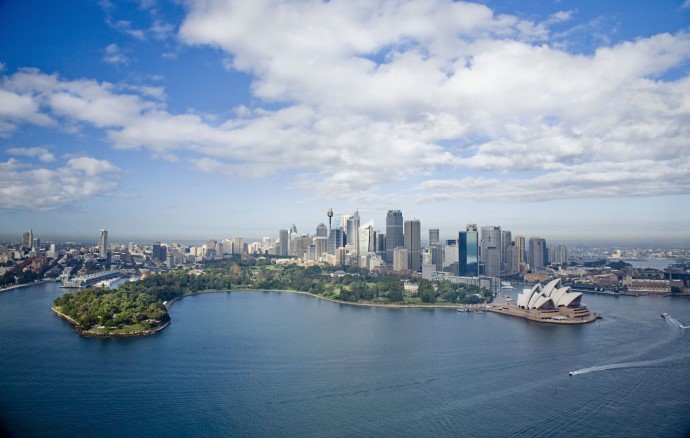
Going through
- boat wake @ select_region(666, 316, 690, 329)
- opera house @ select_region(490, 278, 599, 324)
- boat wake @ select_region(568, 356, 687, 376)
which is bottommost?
boat wake @ select_region(568, 356, 687, 376)

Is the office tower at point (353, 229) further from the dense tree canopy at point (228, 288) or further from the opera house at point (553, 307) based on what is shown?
the opera house at point (553, 307)

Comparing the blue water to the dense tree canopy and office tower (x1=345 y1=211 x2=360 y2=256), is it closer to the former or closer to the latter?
the dense tree canopy

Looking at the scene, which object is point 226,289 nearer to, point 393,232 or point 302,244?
point 393,232

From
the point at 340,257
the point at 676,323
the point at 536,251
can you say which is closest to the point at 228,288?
the point at 340,257

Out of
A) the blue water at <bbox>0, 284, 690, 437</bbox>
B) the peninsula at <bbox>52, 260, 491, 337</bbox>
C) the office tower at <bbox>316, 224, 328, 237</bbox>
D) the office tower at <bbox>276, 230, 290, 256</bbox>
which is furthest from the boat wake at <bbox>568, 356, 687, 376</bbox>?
the office tower at <bbox>276, 230, 290, 256</bbox>

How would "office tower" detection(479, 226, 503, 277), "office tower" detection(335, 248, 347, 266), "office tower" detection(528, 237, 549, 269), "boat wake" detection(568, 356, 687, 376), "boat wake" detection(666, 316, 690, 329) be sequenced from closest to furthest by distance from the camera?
"boat wake" detection(568, 356, 687, 376) < "boat wake" detection(666, 316, 690, 329) < "office tower" detection(479, 226, 503, 277) < "office tower" detection(528, 237, 549, 269) < "office tower" detection(335, 248, 347, 266)

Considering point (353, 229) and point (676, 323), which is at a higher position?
point (353, 229)
